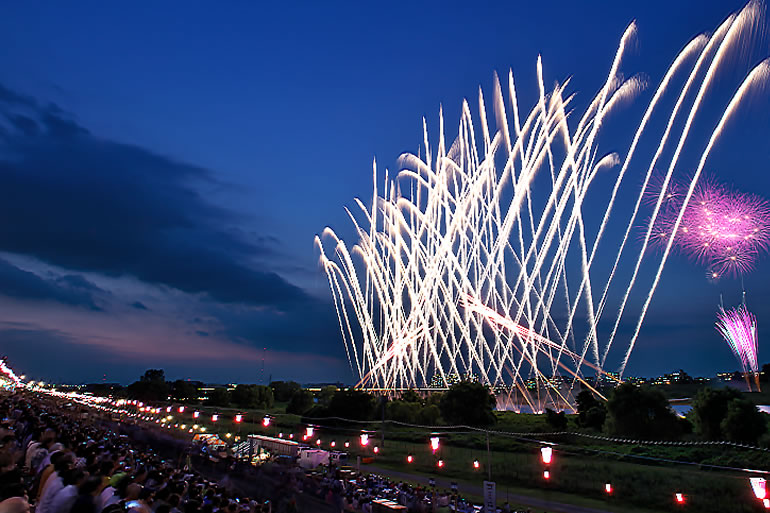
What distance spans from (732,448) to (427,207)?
83.5ft

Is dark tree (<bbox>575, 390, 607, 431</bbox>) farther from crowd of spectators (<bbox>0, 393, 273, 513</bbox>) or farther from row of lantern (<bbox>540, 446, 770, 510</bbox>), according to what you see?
crowd of spectators (<bbox>0, 393, 273, 513</bbox>)

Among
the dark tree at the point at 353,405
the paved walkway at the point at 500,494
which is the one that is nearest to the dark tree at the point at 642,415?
the paved walkway at the point at 500,494

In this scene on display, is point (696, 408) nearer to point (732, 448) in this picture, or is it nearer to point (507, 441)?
point (732, 448)

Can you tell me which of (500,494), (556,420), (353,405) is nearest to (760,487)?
(500,494)

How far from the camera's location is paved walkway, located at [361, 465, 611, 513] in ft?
74.0

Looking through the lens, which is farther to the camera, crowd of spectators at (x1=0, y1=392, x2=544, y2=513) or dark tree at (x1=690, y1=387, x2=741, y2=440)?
dark tree at (x1=690, y1=387, x2=741, y2=440)

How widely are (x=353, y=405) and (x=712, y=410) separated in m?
33.9

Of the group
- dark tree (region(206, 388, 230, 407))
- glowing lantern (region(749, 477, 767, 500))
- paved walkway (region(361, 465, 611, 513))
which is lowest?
paved walkway (region(361, 465, 611, 513))

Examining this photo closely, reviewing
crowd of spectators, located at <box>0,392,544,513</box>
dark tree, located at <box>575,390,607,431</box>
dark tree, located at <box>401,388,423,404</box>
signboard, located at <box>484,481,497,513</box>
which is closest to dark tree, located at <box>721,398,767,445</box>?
dark tree, located at <box>575,390,607,431</box>

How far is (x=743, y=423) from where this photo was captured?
27.0 meters

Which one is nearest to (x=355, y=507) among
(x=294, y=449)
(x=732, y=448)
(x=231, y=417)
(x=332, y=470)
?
(x=332, y=470)

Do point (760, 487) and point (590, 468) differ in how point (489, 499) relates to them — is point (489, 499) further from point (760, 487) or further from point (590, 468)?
point (760, 487)

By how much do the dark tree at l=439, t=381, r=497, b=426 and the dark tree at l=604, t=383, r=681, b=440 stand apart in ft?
45.2

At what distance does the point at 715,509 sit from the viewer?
20.2 m
